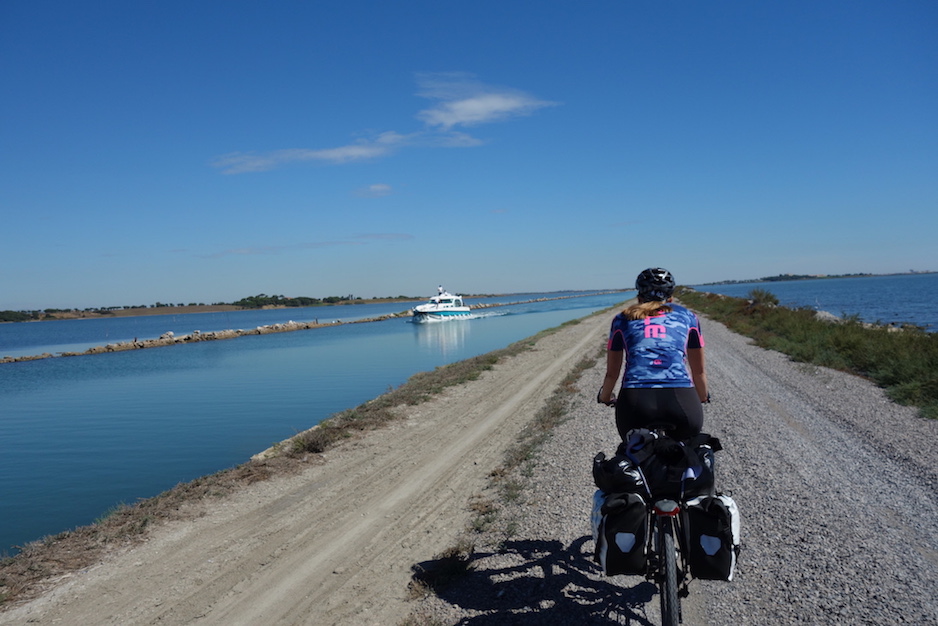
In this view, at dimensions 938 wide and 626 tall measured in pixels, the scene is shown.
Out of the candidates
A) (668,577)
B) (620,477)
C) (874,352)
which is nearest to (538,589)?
(668,577)

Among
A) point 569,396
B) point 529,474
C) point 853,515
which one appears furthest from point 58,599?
point 569,396

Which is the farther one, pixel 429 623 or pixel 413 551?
pixel 413 551

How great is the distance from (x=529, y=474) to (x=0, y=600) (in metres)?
5.72

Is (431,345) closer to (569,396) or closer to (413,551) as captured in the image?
(569,396)

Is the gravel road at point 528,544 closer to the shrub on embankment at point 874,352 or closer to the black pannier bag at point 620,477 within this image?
the black pannier bag at point 620,477

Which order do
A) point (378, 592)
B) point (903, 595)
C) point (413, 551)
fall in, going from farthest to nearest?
point (413, 551), point (378, 592), point (903, 595)

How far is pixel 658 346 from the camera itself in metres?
3.49

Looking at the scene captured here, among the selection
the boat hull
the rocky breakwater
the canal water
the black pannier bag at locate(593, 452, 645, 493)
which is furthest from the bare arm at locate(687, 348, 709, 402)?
the boat hull

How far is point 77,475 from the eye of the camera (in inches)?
476

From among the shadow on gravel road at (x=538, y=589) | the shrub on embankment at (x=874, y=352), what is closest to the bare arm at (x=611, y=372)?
the shadow on gravel road at (x=538, y=589)

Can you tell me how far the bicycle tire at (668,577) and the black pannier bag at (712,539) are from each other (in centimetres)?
10

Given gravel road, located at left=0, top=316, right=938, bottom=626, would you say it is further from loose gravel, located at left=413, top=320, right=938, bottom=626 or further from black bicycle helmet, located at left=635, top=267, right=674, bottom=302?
black bicycle helmet, located at left=635, top=267, right=674, bottom=302

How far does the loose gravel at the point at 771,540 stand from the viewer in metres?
4.00

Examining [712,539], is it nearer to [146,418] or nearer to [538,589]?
[538,589]
